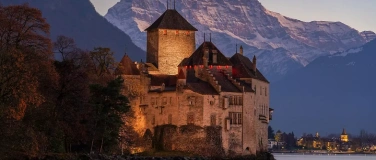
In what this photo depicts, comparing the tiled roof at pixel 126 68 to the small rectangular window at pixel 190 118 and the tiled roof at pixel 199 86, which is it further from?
the small rectangular window at pixel 190 118

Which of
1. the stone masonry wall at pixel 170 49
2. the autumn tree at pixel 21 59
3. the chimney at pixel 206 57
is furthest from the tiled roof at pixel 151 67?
the autumn tree at pixel 21 59

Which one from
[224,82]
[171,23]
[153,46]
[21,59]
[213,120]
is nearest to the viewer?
[21,59]

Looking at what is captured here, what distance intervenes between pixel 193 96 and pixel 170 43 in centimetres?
1620

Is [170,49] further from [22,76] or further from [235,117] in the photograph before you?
[22,76]

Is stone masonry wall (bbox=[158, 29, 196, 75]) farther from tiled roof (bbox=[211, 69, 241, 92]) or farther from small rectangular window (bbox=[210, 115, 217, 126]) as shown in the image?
small rectangular window (bbox=[210, 115, 217, 126])

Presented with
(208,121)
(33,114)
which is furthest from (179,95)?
(33,114)

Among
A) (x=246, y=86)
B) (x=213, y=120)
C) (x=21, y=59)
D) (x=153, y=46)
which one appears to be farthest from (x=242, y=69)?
(x=21, y=59)

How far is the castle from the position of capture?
116 metres

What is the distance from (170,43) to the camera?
428 feet

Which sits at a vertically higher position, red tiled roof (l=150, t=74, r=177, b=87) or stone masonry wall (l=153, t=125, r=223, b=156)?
red tiled roof (l=150, t=74, r=177, b=87)

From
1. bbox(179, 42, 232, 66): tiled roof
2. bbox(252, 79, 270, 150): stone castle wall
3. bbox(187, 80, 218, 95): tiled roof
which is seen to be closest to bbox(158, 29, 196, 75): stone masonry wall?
bbox(179, 42, 232, 66): tiled roof

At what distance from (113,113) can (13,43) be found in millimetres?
20771

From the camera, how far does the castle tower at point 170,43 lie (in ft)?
427

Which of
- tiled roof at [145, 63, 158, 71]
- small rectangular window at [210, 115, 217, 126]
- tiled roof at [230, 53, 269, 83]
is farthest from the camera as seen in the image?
tiled roof at [145, 63, 158, 71]
